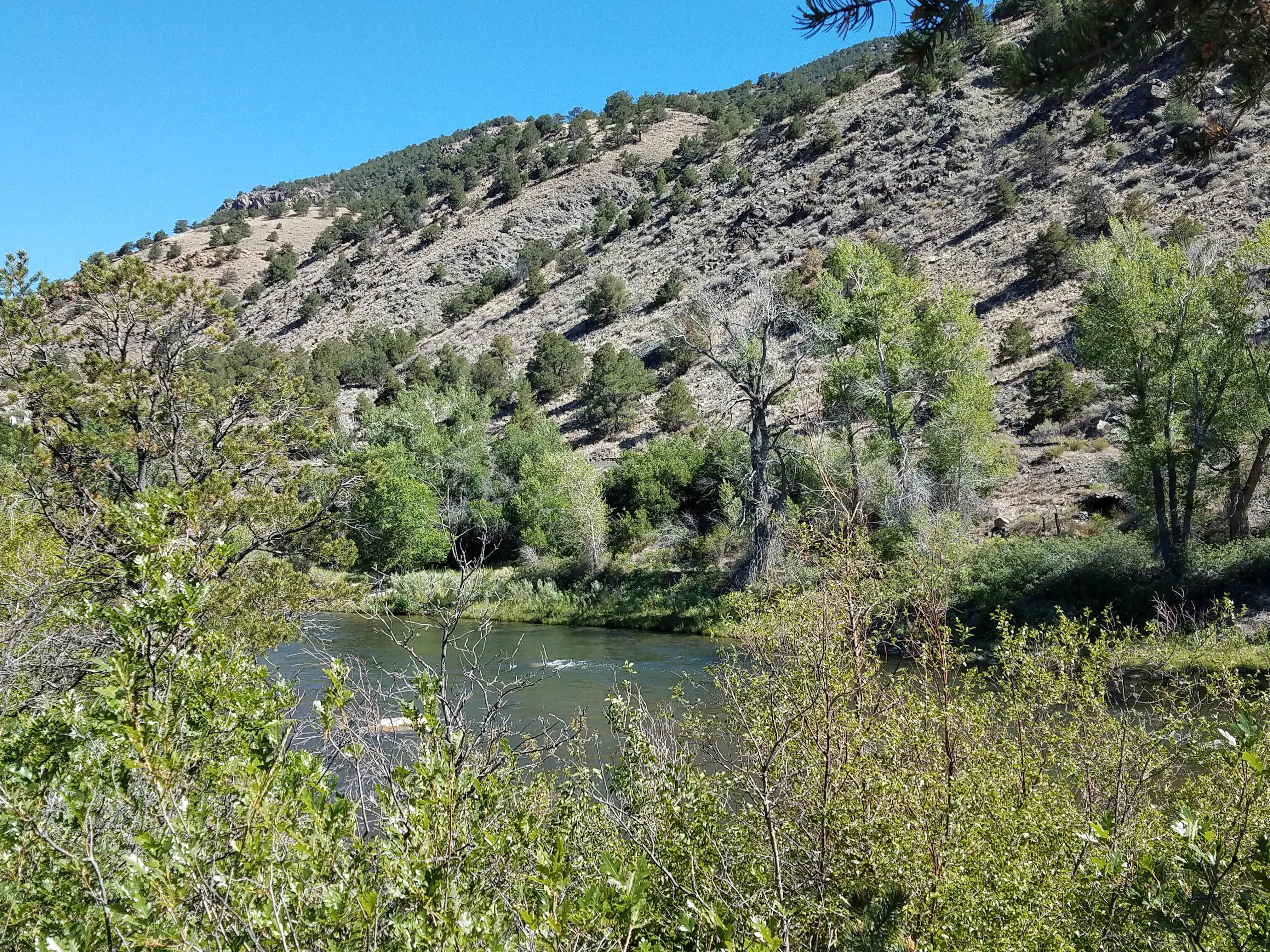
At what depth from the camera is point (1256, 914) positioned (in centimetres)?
330

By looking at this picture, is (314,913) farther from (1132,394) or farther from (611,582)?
(611,582)

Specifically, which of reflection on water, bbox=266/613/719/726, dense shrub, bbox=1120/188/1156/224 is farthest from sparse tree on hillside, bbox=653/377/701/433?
dense shrub, bbox=1120/188/1156/224

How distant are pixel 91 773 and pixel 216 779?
1.52 feet

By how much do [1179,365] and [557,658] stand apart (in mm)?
18283

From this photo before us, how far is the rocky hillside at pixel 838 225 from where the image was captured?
132 ft

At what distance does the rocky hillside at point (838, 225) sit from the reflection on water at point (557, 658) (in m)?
13.0

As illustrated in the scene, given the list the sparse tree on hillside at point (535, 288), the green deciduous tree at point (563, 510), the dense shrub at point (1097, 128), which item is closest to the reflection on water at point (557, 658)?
the green deciduous tree at point (563, 510)

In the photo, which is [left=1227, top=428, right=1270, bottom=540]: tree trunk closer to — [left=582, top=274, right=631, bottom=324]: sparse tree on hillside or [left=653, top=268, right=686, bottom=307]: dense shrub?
[left=653, top=268, right=686, bottom=307]: dense shrub

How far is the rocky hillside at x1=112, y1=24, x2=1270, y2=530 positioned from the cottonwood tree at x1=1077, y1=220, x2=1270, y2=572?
453 centimetres

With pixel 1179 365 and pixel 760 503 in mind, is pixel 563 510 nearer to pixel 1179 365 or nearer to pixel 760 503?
pixel 760 503

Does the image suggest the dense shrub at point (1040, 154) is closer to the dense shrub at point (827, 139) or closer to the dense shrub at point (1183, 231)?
the dense shrub at point (1183, 231)

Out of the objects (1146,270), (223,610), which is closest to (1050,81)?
(223,610)

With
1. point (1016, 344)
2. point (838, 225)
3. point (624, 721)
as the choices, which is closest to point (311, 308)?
point (838, 225)

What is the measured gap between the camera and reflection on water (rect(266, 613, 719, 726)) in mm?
17609
